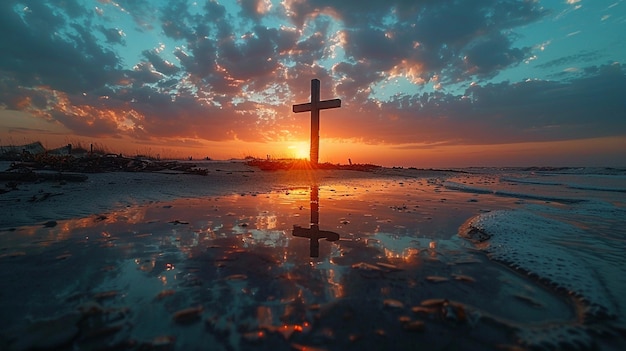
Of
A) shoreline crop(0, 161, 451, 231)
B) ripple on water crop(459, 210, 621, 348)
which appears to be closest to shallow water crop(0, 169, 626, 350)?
ripple on water crop(459, 210, 621, 348)

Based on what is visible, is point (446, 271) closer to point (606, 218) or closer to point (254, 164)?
point (606, 218)

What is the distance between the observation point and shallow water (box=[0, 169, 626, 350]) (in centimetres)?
123

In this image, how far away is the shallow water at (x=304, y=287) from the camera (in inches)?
48.4

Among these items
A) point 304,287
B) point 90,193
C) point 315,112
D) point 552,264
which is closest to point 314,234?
point 304,287

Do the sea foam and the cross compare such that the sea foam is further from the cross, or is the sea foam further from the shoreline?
the cross

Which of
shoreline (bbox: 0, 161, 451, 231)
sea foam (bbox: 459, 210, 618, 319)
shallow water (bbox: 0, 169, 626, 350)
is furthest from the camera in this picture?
shoreline (bbox: 0, 161, 451, 231)

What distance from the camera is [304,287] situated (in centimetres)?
169

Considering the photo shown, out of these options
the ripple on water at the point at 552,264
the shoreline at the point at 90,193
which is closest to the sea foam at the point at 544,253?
the ripple on water at the point at 552,264

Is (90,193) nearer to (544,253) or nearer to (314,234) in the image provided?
(314,234)

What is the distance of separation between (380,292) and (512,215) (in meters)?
3.47

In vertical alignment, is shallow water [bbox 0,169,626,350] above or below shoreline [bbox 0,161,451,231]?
below

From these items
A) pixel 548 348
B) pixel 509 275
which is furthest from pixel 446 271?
pixel 548 348

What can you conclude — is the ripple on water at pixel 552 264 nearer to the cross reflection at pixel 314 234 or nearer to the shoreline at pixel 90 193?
the cross reflection at pixel 314 234

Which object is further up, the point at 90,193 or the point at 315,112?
the point at 315,112
